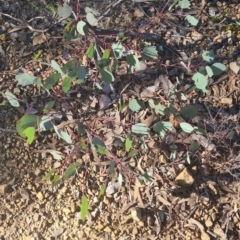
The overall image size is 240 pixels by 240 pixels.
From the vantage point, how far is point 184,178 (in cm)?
188

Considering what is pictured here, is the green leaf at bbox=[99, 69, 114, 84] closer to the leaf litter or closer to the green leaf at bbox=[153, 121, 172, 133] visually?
the leaf litter

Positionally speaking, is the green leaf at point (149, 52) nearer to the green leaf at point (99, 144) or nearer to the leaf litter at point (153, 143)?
the leaf litter at point (153, 143)

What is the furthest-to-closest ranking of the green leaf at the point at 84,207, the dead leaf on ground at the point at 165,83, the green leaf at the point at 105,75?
the dead leaf on ground at the point at 165,83, the green leaf at the point at 84,207, the green leaf at the point at 105,75

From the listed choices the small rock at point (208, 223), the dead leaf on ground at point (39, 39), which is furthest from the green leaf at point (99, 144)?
the dead leaf on ground at point (39, 39)

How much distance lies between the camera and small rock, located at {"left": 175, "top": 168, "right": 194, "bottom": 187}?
6.16ft

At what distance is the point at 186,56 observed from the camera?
212 centimetres

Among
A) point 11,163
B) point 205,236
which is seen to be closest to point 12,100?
point 11,163

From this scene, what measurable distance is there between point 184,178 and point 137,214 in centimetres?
22

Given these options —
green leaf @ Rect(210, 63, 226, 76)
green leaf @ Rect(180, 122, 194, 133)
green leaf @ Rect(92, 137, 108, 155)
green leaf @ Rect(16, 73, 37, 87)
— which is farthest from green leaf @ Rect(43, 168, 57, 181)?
green leaf @ Rect(210, 63, 226, 76)

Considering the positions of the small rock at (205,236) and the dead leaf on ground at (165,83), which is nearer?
the small rock at (205,236)

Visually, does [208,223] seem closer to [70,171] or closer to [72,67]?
[70,171]

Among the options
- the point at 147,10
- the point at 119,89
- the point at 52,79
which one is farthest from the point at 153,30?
the point at 52,79

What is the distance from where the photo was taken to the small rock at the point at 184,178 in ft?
6.16

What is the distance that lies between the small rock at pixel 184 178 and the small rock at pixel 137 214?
0.59ft
